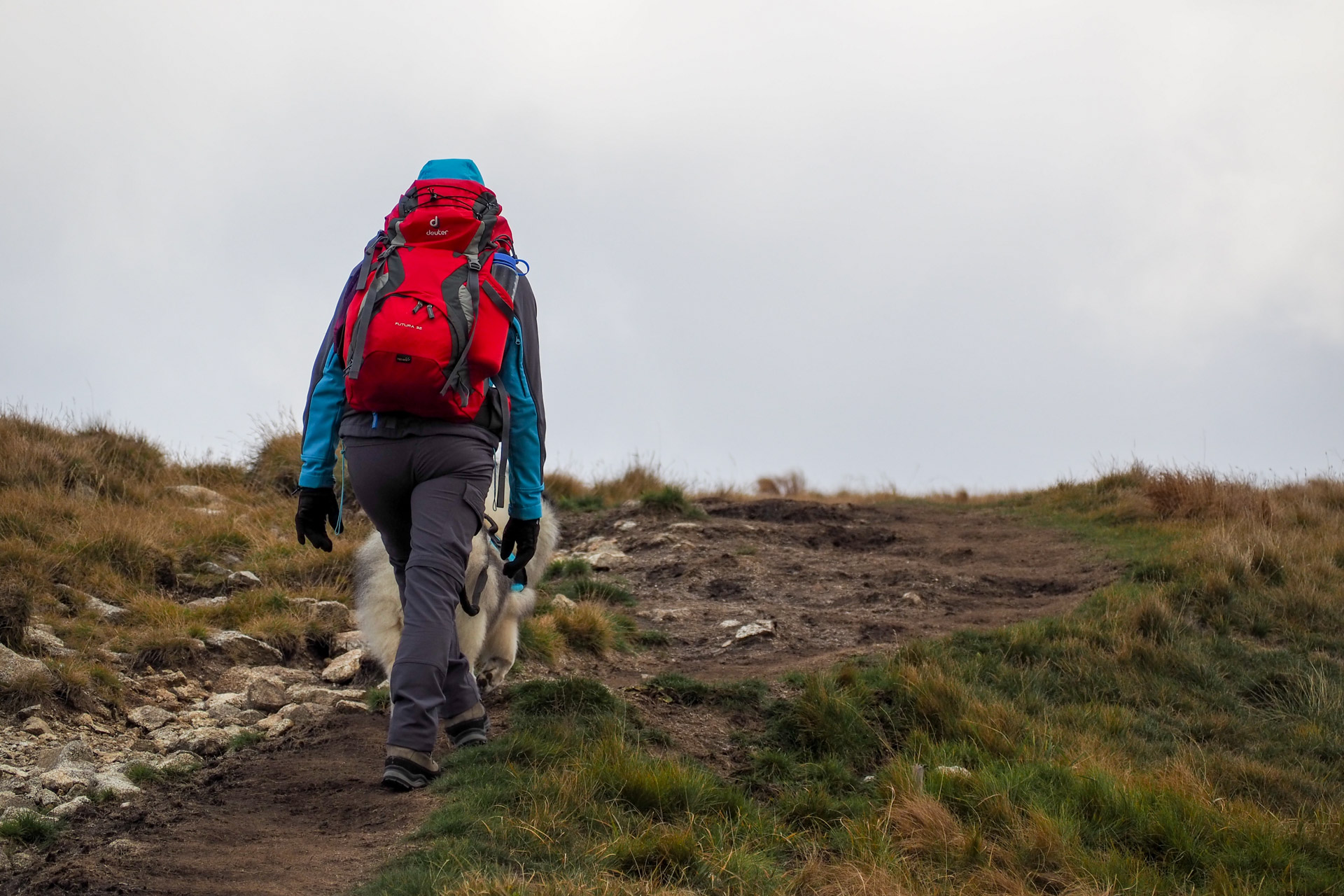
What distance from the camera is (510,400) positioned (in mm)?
4023

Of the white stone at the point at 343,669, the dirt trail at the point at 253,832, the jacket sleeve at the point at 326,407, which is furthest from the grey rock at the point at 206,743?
the jacket sleeve at the point at 326,407

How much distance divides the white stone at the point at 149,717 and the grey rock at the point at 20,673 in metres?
0.41

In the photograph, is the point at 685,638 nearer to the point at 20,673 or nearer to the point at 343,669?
the point at 343,669

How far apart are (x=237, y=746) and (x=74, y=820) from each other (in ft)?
3.75

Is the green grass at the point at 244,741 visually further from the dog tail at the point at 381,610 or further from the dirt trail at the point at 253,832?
the dog tail at the point at 381,610

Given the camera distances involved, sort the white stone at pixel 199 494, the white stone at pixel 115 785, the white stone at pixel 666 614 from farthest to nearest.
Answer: the white stone at pixel 199 494, the white stone at pixel 666 614, the white stone at pixel 115 785

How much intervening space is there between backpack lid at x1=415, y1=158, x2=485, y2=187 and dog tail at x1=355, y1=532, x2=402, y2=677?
2.04m

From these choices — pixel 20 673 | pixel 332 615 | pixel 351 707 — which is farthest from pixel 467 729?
pixel 332 615

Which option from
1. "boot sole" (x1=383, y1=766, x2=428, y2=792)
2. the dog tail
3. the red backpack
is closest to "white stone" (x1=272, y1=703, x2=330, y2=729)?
the dog tail

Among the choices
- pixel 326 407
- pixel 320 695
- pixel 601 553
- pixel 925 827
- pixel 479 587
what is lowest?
pixel 925 827

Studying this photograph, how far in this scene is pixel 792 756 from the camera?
5371 mm

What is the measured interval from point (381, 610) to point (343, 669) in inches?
45.7

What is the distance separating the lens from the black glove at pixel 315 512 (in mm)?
4082

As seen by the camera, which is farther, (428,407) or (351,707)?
(351,707)
